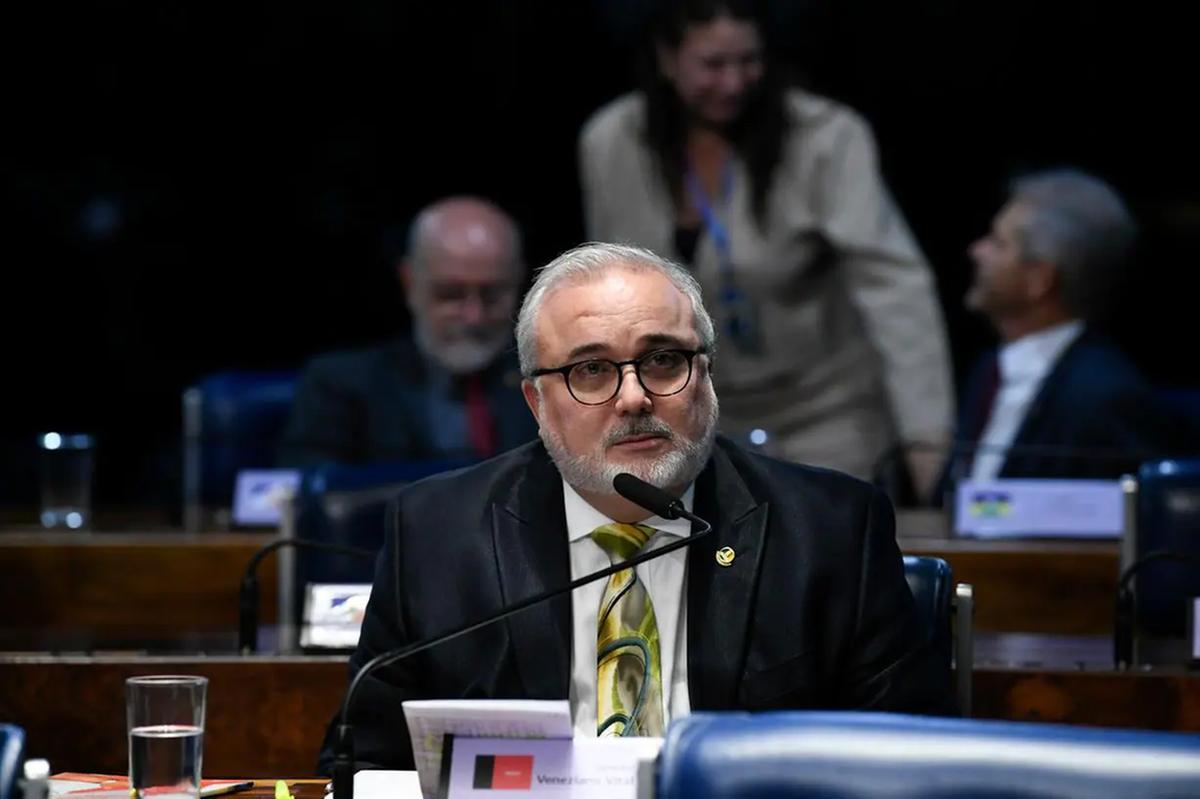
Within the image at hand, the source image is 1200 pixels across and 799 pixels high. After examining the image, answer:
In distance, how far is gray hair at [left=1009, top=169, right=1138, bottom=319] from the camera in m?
5.30

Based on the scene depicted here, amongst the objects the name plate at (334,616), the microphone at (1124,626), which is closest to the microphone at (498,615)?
the name plate at (334,616)

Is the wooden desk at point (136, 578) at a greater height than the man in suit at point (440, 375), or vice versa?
the man in suit at point (440, 375)

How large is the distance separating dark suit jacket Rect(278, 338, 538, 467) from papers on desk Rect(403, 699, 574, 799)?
3264 mm

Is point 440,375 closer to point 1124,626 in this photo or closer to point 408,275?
point 408,275

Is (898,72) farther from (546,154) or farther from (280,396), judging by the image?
(280,396)

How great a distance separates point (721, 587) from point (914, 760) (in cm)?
114

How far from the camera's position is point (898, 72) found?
677cm

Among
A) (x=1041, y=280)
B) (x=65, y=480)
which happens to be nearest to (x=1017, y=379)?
(x=1041, y=280)

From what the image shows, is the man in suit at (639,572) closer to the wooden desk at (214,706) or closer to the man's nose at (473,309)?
the wooden desk at (214,706)

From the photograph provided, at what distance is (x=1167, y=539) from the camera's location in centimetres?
361

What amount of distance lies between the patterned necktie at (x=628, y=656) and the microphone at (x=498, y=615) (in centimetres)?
25

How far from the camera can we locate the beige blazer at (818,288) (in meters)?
5.65

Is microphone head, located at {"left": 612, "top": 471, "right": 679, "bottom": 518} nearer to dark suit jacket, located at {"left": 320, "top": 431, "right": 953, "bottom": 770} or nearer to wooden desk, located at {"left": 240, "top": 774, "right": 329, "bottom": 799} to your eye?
dark suit jacket, located at {"left": 320, "top": 431, "right": 953, "bottom": 770}

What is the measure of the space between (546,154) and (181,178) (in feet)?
4.37
